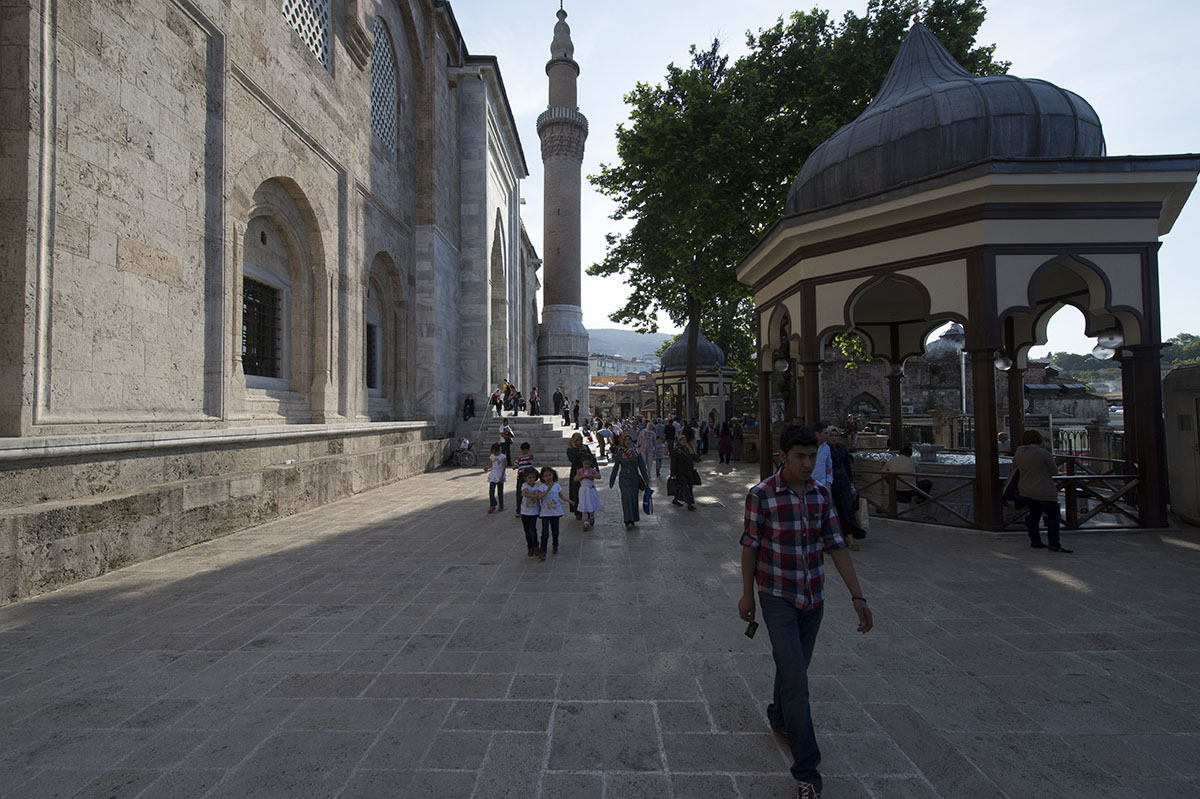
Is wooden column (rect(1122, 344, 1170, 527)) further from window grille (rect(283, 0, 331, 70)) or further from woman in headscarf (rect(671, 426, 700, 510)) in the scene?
window grille (rect(283, 0, 331, 70))

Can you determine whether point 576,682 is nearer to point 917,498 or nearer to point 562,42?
point 917,498

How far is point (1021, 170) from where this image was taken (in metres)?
7.77

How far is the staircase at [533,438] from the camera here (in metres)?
19.5

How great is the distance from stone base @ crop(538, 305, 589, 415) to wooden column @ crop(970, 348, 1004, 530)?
25551 millimetres

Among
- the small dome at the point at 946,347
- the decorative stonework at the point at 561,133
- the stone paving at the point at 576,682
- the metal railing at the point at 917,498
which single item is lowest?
the stone paving at the point at 576,682

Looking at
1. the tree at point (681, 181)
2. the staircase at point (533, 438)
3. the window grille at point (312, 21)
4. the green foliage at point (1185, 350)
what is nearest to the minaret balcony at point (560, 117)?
the tree at point (681, 181)

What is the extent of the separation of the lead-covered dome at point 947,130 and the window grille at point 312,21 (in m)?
10.6

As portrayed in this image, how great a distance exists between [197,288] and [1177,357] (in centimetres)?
11231

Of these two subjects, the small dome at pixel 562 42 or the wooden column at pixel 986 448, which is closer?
the wooden column at pixel 986 448

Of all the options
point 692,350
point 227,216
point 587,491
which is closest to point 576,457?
point 587,491

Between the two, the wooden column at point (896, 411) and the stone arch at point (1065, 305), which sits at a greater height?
the stone arch at point (1065, 305)

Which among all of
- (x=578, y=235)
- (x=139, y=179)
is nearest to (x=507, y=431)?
(x=139, y=179)

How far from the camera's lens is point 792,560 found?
2729mm

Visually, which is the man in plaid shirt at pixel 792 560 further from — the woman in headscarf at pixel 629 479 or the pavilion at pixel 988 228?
the pavilion at pixel 988 228
